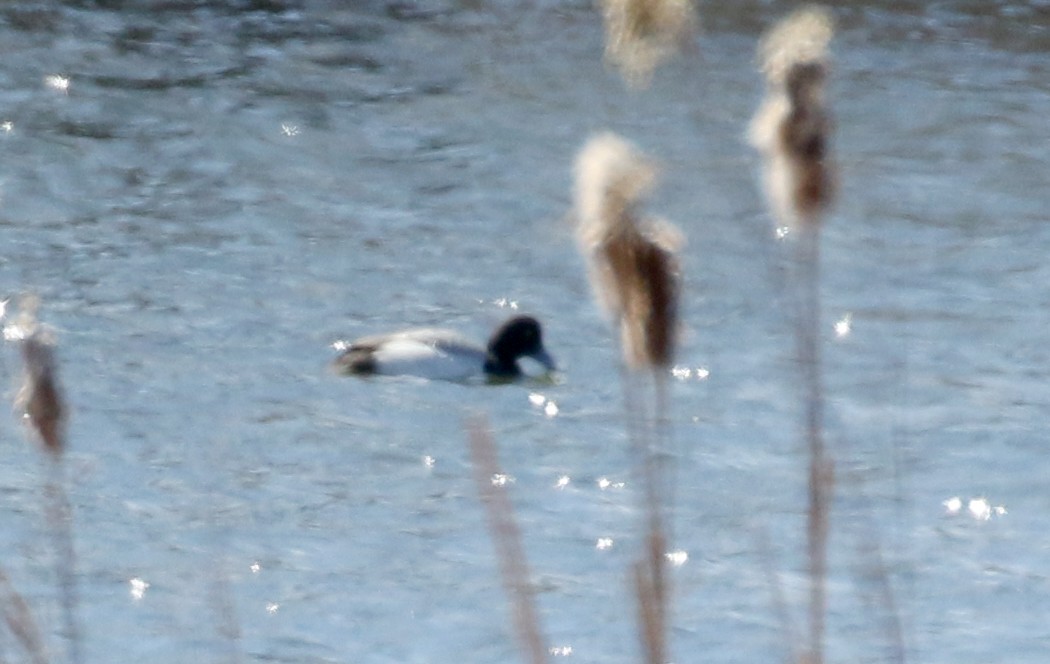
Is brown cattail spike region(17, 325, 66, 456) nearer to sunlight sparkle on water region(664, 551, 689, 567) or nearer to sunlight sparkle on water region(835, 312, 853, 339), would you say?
sunlight sparkle on water region(664, 551, 689, 567)

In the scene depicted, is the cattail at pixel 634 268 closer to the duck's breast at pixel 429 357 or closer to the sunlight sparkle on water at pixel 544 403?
the sunlight sparkle on water at pixel 544 403

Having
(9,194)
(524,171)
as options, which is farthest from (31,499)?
(524,171)

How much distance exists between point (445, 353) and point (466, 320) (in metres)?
0.91

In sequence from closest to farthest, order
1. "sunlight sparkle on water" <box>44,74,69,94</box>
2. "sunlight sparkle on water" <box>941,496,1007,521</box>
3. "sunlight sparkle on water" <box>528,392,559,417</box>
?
"sunlight sparkle on water" <box>941,496,1007,521</box> < "sunlight sparkle on water" <box>528,392,559,417</box> < "sunlight sparkle on water" <box>44,74,69,94</box>

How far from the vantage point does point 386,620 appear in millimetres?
6113

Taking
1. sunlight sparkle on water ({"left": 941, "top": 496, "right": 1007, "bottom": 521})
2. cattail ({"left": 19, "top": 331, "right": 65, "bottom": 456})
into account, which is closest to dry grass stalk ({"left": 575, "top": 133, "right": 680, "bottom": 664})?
cattail ({"left": 19, "top": 331, "right": 65, "bottom": 456})

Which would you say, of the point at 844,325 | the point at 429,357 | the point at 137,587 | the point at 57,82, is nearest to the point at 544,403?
the point at 429,357

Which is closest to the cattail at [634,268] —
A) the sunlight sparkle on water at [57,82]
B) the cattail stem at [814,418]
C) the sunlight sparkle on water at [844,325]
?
the cattail stem at [814,418]

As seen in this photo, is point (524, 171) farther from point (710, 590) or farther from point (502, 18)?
point (710, 590)

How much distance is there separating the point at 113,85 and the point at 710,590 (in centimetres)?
810

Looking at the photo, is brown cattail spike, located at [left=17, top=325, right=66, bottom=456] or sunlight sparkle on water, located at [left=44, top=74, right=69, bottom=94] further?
sunlight sparkle on water, located at [left=44, top=74, right=69, bottom=94]

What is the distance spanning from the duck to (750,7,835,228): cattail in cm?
678

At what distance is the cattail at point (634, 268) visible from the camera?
1633 mm

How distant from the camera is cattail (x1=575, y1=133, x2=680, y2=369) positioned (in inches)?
64.3
